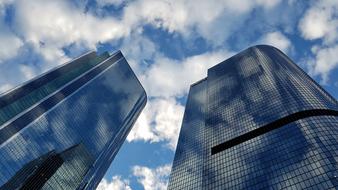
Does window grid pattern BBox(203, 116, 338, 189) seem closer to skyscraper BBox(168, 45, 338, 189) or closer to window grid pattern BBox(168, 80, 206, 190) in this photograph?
skyscraper BBox(168, 45, 338, 189)

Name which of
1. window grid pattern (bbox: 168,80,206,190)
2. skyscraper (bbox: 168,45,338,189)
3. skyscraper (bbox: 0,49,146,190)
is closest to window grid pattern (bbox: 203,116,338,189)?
skyscraper (bbox: 168,45,338,189)

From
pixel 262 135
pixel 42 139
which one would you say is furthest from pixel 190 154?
pixel 42 139

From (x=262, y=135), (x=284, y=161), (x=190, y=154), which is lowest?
(x=190, y=154)

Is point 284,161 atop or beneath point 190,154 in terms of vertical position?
atop

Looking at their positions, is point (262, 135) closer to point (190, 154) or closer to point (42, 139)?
point (190, 154)

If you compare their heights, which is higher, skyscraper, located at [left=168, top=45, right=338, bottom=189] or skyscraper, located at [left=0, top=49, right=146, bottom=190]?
skyscraper, located at [left=0, top=49, right=146, bottom=190]

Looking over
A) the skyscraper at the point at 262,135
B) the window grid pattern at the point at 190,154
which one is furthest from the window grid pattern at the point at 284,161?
the window grid pattern at the point at 190,154

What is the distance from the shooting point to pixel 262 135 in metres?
119

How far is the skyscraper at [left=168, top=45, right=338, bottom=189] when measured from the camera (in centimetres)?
9331

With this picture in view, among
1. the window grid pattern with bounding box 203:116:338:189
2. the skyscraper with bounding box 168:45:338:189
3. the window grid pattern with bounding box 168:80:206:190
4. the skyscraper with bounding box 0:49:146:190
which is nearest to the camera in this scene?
the window grid pattern with bounding box 203:116:338:189

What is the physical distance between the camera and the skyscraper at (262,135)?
306 feet

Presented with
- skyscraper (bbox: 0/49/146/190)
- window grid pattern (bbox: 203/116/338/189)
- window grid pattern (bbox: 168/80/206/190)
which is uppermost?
skyscraper (bbox: 0/49/146/190)

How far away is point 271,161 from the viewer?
102m

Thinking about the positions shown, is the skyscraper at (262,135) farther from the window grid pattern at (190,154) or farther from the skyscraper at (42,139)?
the skyscraper at (42,139)
